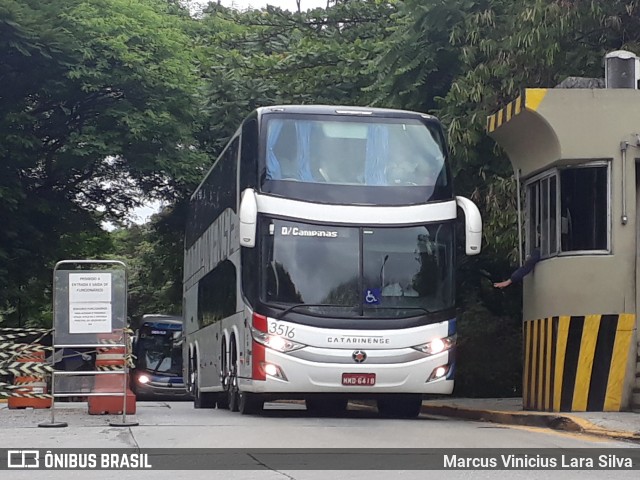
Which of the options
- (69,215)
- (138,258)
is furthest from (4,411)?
(138,258)

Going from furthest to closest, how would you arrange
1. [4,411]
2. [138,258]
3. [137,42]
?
[138,258] → [137,42] → [4,411]

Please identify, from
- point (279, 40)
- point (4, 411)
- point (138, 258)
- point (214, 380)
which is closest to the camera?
point (4, 411)

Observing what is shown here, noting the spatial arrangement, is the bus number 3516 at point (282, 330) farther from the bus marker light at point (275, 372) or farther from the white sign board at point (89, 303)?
the white sign board at point (89, 303)

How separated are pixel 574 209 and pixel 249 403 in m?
5.50

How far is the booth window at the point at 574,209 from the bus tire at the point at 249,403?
472 centimetres

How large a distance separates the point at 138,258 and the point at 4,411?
38.1 metres

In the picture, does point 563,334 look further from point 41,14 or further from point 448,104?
point 41,14

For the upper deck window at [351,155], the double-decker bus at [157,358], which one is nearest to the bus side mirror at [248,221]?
the upper deck window at [351,155]

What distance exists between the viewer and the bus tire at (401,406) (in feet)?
56.0

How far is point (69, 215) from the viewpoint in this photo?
1286 inches

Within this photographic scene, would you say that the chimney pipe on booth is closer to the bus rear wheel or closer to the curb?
the curb

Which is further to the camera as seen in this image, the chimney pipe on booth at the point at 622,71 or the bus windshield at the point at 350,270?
Answer: the chimney pipe on booth at the point at 622,71

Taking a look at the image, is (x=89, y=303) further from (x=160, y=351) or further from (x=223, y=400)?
(x=160, y=351)

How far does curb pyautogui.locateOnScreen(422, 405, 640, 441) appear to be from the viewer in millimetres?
12758
